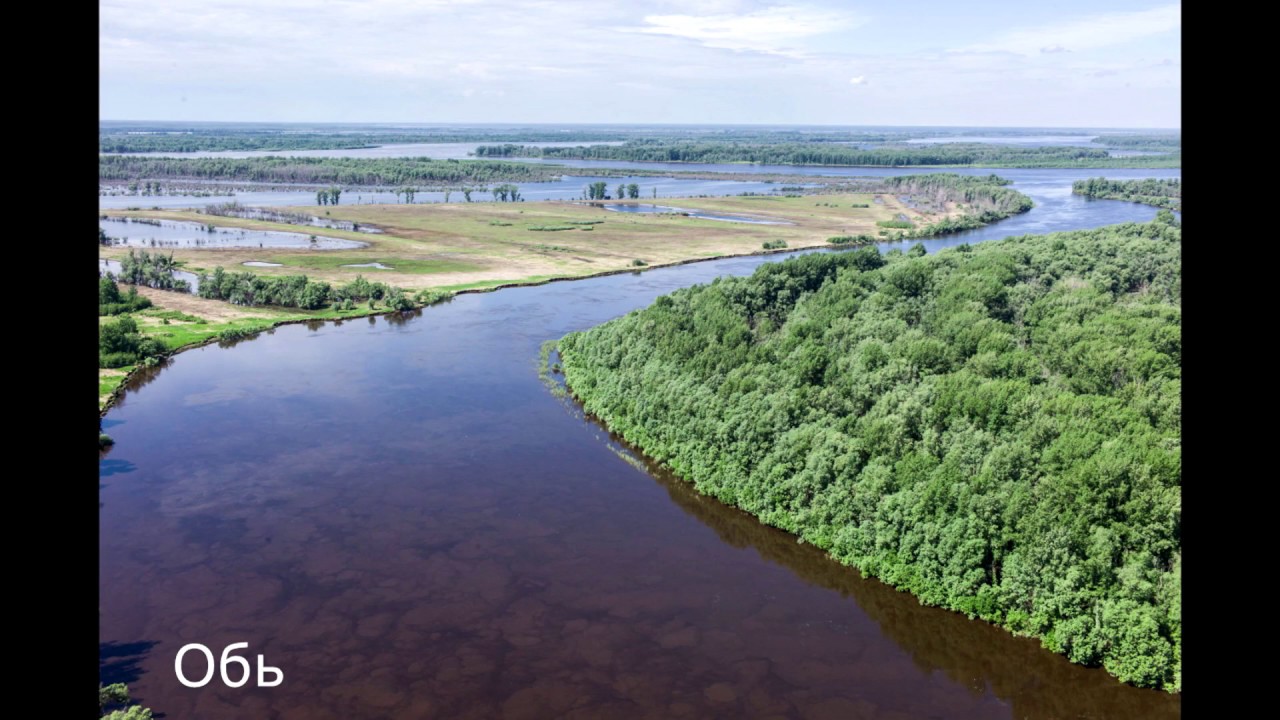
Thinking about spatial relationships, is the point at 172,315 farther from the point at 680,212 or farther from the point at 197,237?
the point at 680,212

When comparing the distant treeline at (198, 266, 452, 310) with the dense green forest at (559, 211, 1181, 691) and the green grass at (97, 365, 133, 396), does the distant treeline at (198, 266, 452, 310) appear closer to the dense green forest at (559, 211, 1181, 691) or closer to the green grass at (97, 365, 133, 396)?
the green grass at (97, 365, 133, 396)

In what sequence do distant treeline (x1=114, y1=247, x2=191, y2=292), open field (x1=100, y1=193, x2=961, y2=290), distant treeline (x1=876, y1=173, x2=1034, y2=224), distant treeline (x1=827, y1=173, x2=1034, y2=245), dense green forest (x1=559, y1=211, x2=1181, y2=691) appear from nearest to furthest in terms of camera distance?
dense green forest (x1=559, y1=211, x2=1181, y2=691), distant treeline (x1=114, y1=247, x2=191, y2=292), open field (x1=100, y1=193, x2=961, y2=290), distant treeline (x1=827, y1=173, x2=1034, y2=245), distant treeline (x1=876, y1=173, x2=1034, y2=224)

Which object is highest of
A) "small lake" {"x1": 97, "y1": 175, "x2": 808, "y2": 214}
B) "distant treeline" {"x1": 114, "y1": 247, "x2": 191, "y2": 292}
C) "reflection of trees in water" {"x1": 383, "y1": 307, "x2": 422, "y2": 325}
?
"small lake" {"x1": 97, "y1": 175, "x2": 808, "y2": 214}

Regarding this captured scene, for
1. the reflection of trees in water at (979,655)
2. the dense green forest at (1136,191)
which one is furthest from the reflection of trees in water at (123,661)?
the dense green forest at (1136,191)

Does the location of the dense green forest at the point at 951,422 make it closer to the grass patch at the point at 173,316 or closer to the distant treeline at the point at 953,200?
the grass patch at the point at 173,316

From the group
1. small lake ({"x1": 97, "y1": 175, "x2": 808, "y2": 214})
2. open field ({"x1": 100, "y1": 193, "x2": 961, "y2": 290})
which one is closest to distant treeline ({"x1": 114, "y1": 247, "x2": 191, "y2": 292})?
open field ({"x1": 100, "y1": 193, "x2": 961, "y2": 290})
